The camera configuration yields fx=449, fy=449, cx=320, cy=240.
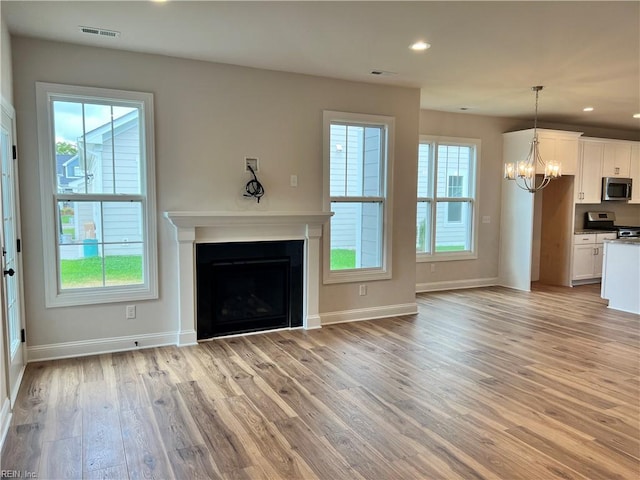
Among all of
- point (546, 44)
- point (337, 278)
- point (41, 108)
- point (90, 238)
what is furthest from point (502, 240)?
point (41, 108)

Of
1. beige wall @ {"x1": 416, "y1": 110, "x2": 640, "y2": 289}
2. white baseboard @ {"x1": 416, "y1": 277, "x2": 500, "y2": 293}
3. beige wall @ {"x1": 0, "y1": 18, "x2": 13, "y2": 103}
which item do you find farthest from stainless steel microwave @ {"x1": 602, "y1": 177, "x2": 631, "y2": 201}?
beige wall @ {"x1": 0, "y1": 18, "x2": 13, "y2": 103}

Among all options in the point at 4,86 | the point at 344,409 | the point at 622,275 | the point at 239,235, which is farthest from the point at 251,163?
the point at 622,275

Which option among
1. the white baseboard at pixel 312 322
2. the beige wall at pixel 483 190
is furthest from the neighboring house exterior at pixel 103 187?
the beige wall at pixel 483 190

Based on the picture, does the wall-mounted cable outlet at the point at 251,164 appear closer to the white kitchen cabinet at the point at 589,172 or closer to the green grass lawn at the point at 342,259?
the green grass lawn at the point at 342,259

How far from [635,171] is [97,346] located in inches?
353

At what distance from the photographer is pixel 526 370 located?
12.3 feet

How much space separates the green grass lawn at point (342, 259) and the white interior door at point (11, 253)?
303 cm

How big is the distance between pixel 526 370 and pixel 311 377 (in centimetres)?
180

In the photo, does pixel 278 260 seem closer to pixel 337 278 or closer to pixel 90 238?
pixel 337 278

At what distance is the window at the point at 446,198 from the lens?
6816 mm

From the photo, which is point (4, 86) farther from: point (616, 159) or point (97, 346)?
point (616, 159)

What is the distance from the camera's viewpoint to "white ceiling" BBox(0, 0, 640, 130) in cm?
307

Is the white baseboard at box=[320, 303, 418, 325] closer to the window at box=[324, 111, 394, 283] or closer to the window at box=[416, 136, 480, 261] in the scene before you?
the window at box=[324, 111, 394, 283]

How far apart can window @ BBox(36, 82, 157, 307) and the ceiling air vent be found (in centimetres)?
51
